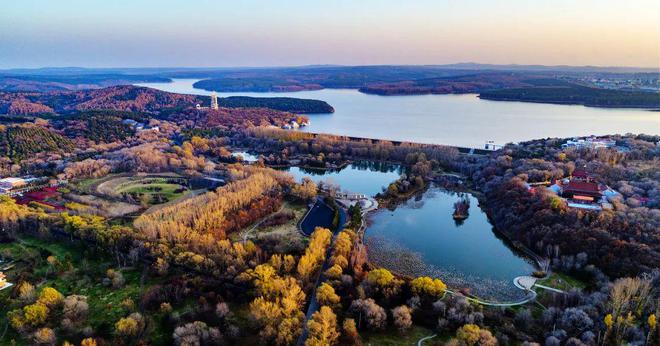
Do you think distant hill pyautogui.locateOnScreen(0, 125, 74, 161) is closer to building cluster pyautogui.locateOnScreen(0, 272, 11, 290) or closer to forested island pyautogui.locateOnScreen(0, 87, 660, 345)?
forested island pyautogui.locateOnScreen(0, 87, 660, 345)

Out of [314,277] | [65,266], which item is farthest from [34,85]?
[314,277]

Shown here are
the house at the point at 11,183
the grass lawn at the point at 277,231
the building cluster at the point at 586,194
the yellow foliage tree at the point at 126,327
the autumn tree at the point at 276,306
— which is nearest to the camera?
the autumn tree at the point at 276,306

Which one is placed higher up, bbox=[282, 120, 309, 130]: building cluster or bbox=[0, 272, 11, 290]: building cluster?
bbox=[282, 120, 309, 130]: building cluster

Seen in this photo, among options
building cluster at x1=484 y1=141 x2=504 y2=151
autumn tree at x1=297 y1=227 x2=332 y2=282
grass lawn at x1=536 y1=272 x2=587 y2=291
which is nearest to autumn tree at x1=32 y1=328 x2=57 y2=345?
autumn tree at x1=297 y1=227 x2=332 y2=282

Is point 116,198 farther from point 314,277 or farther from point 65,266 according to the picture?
point 314,277

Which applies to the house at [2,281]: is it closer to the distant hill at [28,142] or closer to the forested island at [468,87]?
the distant hill at [28,142]

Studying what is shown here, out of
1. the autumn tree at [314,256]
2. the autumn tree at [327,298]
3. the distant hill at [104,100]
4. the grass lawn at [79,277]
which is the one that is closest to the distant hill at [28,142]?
the grass lawn at [79,277]

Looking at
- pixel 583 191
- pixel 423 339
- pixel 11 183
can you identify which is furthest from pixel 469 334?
pixel 11 183
